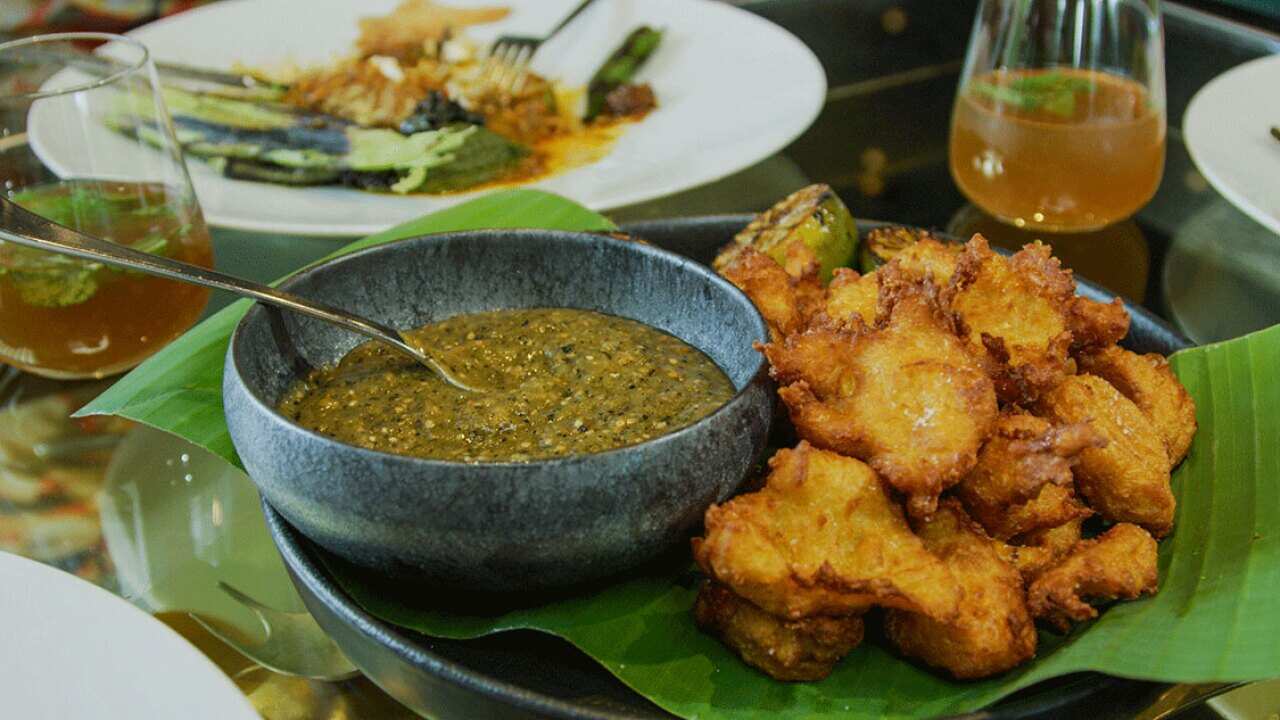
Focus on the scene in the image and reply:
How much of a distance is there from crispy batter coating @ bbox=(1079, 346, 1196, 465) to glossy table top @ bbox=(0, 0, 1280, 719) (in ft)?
1.18

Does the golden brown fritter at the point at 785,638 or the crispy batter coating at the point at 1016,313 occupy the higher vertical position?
the crispy batter coating at the point at 1016,313

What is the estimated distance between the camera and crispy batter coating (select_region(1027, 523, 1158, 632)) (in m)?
1.29

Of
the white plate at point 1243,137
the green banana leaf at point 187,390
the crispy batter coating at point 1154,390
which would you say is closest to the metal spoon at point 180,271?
the green banana leaf at point 187,390

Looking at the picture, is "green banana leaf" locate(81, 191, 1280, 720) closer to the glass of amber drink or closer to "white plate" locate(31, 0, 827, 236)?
the glass of amber drink

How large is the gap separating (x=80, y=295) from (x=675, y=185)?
119 cm

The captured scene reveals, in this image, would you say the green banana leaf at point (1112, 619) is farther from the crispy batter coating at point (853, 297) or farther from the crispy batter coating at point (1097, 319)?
the crispy batter coating at point (853, 297)

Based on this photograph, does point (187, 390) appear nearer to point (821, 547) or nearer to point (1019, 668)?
point (821, 547)

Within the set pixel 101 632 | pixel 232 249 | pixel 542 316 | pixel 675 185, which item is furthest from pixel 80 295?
pixel 675 185

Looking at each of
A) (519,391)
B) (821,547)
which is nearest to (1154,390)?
(821,547)

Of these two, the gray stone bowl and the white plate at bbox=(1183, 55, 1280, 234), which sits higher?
the gray stone bowl

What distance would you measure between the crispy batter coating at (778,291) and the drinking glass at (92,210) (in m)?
1.06

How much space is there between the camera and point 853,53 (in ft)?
12.2

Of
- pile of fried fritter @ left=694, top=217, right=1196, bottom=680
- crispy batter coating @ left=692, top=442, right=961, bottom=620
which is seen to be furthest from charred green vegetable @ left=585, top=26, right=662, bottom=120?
crispy batter coating @ left=692, top=442, right=961, bottom=620

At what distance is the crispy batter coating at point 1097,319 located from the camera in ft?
5.01
